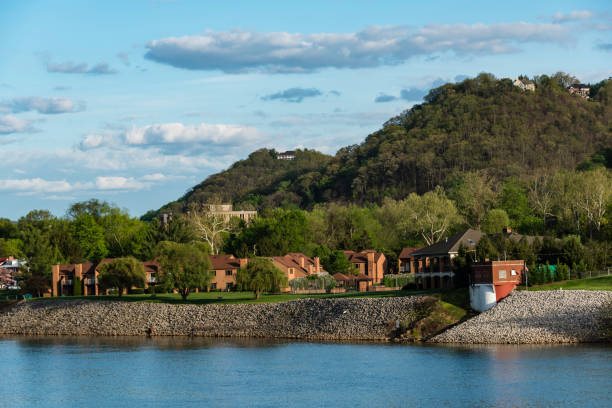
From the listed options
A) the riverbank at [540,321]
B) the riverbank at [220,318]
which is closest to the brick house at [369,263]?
the riverbank at [220,318]

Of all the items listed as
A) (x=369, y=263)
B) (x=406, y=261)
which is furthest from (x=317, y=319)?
(x=406, y=261)

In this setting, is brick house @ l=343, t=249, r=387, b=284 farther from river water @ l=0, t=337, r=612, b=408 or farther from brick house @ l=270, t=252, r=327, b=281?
river water @ l=0, t=337, r=612, b=408

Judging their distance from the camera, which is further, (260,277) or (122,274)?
(122,274)

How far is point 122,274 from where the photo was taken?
322 feet

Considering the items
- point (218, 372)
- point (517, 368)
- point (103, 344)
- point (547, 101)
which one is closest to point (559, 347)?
point (517, 368)

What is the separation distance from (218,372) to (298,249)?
220 ft

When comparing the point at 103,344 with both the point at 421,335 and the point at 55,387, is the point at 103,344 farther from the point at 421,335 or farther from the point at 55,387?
the point at 421,335

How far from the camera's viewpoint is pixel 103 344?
75.1 meters

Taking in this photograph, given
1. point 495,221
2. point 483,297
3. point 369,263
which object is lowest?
point 483,297

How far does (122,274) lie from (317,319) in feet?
111

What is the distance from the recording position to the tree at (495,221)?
11719 cm

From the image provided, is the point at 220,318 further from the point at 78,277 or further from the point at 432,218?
the point at 432,218

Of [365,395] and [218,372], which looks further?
[218,372]

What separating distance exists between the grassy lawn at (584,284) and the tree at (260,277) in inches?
1087
